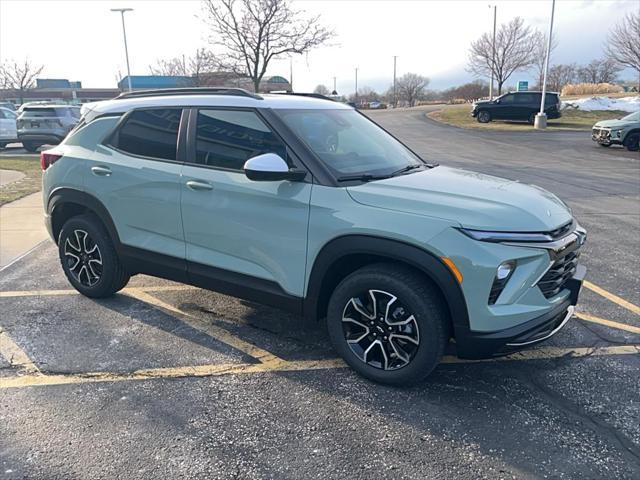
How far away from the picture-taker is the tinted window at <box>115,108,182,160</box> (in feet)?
13.4

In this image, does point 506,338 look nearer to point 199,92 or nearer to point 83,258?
point 199,92

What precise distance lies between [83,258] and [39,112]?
15.3 meters

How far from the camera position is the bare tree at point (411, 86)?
81.7 metres

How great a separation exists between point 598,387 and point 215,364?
2538mm

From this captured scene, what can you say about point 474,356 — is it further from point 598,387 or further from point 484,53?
point 484,53

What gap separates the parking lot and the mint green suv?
38 cm

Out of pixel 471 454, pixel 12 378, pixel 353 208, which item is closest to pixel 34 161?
pixel 12 378

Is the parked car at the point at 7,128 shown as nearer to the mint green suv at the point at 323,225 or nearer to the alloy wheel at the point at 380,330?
the mint green suv at the point at 323,225

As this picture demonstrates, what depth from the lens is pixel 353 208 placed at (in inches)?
127

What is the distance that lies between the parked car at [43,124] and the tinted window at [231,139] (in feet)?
51.3

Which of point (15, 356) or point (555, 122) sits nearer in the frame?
point (15, 356)

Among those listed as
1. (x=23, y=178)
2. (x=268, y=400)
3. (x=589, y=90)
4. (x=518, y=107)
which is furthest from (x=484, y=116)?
(x=268, y=400)

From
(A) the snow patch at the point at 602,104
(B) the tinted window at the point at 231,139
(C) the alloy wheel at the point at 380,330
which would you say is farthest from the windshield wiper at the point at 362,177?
(A) the snow patch at the point at 602,104

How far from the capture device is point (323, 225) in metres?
3.29
